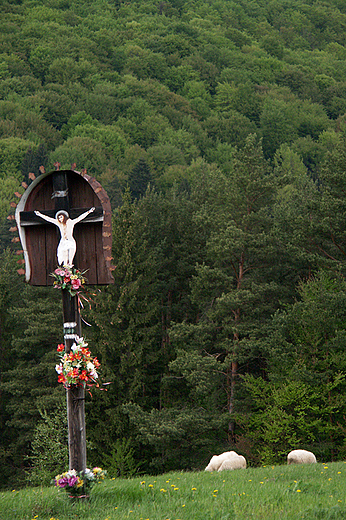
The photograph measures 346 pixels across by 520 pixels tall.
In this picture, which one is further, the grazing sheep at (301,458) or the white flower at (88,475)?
the grazing sheep at (301,458)

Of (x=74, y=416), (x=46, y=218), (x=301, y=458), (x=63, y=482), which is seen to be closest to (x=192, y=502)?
(x=63, y=482)

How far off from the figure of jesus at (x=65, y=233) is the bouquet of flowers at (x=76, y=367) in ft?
4.20

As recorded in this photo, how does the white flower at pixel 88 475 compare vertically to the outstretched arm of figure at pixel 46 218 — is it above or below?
below

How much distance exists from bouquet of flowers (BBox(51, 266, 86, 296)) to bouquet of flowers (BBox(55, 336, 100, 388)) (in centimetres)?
78

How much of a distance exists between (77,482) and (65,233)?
11.2 feet

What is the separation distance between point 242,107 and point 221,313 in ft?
318

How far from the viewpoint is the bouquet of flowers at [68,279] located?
8.77m

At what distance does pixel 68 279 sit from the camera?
8805 millimetres

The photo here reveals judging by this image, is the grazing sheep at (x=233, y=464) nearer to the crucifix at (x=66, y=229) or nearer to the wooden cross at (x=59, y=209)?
the crucifix at (x=66, y=229)

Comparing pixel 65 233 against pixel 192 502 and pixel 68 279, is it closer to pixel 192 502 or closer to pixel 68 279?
pixel 68 279

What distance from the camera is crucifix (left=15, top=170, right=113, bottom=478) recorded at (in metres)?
9.06

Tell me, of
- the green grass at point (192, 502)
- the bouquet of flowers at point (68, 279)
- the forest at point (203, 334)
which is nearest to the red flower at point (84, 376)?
the bouquet of flowers at point (68, 279)

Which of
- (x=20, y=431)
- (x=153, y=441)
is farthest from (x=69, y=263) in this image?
(x=20, y=431)

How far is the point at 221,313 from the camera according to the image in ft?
98.6
